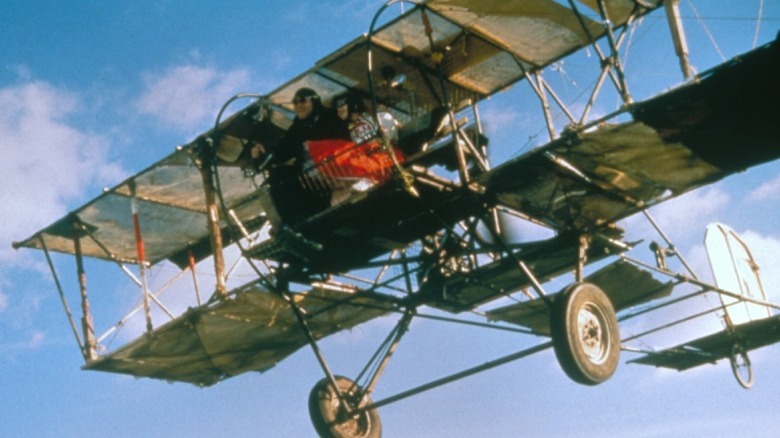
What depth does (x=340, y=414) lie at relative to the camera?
1286cm

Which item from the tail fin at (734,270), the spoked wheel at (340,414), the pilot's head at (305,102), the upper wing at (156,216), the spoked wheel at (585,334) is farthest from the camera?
the tail fin at (734,270)

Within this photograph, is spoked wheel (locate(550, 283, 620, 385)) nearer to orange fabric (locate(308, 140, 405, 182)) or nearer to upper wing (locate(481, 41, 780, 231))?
upper wing (locate(481, 41, 780, 231))

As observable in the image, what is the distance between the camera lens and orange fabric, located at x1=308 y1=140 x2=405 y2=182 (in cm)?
1067

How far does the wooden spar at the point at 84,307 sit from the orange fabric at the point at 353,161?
588 centimetres

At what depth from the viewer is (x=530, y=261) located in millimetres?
12766

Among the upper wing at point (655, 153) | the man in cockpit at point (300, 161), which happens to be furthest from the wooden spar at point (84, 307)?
the upper wing at point (655, 153)

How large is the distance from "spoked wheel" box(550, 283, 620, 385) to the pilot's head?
13.2 ft

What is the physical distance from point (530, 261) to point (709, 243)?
6486 mm

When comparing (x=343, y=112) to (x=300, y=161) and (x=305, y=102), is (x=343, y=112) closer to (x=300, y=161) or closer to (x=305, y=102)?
(x=305, y=102)

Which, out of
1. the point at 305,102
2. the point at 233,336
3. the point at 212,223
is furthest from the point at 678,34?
the point at 233,336

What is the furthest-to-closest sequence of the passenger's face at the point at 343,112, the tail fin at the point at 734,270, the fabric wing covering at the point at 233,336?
the tail fin at the point at 734,270, the fabric wing covering at the point at 233,336, the passenger's face at the point at 343,112

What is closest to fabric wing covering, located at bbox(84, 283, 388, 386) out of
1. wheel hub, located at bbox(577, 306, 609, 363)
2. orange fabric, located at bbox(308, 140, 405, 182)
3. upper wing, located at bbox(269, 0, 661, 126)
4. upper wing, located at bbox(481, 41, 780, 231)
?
orange fabric, located at bbox(308, 140, 405, 182)

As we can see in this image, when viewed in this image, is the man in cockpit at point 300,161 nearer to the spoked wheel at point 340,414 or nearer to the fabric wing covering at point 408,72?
the fabric wing covering at point 408,72

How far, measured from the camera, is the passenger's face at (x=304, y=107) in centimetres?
1122
